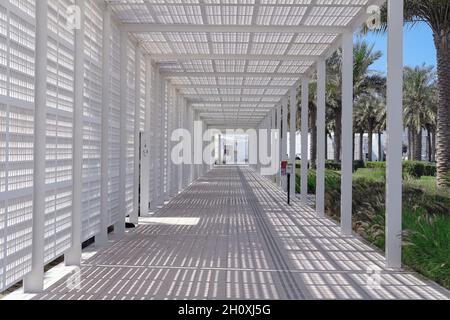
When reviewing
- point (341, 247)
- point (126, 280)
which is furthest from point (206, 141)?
point (126, 280)

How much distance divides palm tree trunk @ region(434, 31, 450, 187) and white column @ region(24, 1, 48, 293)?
12.4m

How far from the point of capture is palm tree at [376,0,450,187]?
53.3 feet

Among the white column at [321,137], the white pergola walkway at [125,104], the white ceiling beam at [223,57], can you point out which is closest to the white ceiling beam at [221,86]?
the white pergola walkway at [125,104]

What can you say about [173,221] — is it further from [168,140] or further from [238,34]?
[168,140]

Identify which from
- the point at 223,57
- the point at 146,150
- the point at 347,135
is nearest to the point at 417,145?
the point at 223,57

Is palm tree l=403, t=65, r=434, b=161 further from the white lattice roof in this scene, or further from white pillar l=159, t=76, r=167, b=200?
white pillar l=159, t=76, r=167, b=200

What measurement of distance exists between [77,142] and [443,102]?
1149 centimetres

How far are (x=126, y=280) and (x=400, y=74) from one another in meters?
4.62

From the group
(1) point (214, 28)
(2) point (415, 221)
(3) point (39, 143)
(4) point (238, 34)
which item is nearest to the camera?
(3) point (39, 143)

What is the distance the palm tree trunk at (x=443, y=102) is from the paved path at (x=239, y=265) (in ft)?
15.3

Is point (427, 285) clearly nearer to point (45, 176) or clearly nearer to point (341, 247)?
point (341, 247)

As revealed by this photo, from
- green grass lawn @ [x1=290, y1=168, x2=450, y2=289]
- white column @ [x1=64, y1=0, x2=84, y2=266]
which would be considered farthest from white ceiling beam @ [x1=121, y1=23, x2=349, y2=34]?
green grass lawn @ [x1=290, y1=168, x2=450, y2=289]

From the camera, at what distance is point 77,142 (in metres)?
8.43

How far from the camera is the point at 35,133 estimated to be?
6.64 metres
